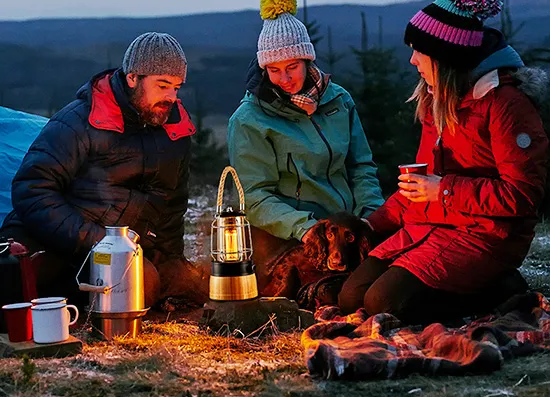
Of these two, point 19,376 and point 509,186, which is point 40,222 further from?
point 509,186

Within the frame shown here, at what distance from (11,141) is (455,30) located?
12.8ft

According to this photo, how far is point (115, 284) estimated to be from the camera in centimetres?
432

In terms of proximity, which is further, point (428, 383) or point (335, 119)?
point (335, 119)

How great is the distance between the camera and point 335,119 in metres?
5.68

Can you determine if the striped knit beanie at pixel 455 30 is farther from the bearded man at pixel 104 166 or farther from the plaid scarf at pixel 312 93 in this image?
the bearded man at pixel 104 166

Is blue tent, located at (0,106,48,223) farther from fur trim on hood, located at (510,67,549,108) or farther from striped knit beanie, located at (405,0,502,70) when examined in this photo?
fur trim on hood, located at (510,67,549,108)

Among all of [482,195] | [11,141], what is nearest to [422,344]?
[482,195]

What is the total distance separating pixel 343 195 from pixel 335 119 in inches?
20.4

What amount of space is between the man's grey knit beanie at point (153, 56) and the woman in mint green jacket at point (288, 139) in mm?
673

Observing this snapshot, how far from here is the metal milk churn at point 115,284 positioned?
4.31m

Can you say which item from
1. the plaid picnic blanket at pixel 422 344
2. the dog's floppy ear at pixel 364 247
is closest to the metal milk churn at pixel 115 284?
the plaid picnic blanket at pixel 422 344

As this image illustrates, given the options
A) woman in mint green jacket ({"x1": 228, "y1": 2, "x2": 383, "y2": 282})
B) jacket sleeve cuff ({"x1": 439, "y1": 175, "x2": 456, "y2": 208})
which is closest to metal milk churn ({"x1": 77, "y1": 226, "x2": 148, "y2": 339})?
woman in mint green jacket ({"x1": 228, "y1": 2, "x2": 383, "y2": 282})

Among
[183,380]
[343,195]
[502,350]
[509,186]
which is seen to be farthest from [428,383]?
[343,195]

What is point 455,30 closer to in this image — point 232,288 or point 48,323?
point 232,288
